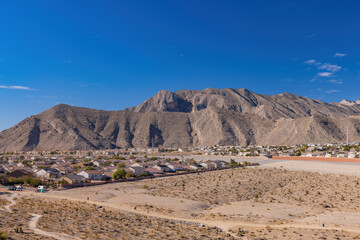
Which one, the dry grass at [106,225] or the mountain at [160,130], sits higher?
the mountain at [160,130]

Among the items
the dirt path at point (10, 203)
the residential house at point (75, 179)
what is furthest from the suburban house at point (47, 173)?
the dirt path at point (10, 203)

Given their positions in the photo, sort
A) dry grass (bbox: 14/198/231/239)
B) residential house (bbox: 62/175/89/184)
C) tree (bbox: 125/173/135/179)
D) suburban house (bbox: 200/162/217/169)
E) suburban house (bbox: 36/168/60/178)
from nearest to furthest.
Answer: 1. dry grass (bbox: 14/198/231/239)
2. residential house (bbox: 62/175/89/184)
3. tree (bbox: 125/173/135/179)
4. suburban house (bbox: 36/168/60/178)
5. suburban house (bbox: 200/162/217/169)

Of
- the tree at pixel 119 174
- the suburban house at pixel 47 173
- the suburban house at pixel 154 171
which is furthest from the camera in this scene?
the suburban house at pixel 154 171

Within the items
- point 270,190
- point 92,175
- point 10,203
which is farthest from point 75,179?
point 270,190

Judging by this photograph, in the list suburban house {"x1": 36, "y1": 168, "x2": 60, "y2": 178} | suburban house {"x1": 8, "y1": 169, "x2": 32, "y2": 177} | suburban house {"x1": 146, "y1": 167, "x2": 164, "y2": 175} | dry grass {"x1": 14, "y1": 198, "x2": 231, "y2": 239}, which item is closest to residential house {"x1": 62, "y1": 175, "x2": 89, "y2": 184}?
suburban house {"x1": 36, "y1": 168, "x2": 60, "y2": 178}

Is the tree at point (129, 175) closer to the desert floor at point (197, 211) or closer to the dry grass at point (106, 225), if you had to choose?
the desert floor at point (197, 211)

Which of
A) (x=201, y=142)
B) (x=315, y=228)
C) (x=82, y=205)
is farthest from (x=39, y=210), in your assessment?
(x=201, y=142)

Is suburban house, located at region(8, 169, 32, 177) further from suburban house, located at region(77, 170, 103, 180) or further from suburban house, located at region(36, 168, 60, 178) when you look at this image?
suburban house, located at region(77, 170, 103, 180)

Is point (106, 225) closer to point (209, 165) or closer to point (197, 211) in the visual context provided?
point (197, 211)

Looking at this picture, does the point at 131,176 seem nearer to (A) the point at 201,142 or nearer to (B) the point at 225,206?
(B) the point at 225,206
